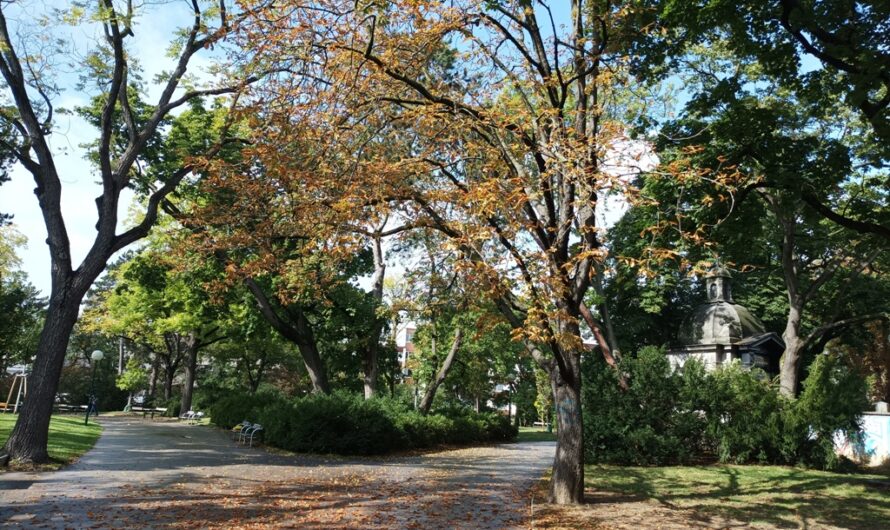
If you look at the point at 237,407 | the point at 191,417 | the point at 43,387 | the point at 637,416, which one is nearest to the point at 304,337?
the point at 237,407

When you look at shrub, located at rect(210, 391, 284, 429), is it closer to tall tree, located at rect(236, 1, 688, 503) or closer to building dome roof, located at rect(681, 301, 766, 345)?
tall tree, located at rect(236, 1, 688, 503)

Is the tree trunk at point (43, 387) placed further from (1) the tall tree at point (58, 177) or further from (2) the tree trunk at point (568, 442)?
(2) the tree trunk at point (568, 442)

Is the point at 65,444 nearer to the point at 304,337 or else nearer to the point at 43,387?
the point at 43,387

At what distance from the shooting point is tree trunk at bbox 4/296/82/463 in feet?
38.8

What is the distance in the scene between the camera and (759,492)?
11.5m

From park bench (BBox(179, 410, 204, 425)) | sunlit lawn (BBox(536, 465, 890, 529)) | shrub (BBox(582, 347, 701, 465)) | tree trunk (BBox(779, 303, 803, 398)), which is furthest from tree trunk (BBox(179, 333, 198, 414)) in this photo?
tree trunk (BBox(779, 303, 803, 398))

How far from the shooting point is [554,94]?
386 inches

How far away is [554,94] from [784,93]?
11503mm

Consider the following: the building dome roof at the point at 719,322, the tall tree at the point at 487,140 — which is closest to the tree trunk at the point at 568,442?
the tall tree at the point at 487,140

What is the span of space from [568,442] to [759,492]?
4.70m

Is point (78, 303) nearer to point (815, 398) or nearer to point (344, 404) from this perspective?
point (344, 404)

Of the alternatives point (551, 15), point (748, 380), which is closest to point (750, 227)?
point (748, 380)

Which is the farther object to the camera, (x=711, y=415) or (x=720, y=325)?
(x=720, y=325)

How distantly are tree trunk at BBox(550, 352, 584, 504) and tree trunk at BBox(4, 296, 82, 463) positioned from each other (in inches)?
386
